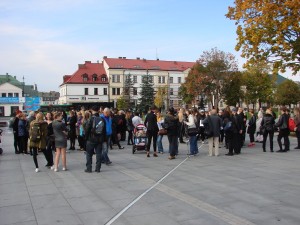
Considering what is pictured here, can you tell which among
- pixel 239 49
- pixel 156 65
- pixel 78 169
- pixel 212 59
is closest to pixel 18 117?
pixel 78 169

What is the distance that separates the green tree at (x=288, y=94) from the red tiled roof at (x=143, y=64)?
24.8 meters

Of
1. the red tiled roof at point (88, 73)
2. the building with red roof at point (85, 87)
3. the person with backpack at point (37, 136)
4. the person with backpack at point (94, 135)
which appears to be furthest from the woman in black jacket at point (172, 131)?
the red tiled roof at point (88, 73)

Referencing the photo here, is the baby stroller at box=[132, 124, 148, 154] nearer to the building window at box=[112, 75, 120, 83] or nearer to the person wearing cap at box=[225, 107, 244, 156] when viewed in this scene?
the person wearing cap at box=[225, 107, 244, 156]

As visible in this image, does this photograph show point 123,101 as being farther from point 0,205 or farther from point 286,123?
point 0,205

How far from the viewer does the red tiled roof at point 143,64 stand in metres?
87.9

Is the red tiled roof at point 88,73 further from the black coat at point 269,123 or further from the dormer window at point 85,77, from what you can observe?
the black coat at point 269,123

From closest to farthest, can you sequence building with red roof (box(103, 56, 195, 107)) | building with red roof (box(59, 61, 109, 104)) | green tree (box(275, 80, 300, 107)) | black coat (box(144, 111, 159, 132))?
black coat (box(144, 111, 159, 132))
building with red roof (box(59, 61, 109, 104))
building with red roof (box(103, 56, 195, 107))
green tree (box(275, 80, 300, 107))

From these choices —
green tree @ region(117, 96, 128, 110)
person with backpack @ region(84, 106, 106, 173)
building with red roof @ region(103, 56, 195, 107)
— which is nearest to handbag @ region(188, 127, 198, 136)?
person with backpack @ region(84, 106, 106, 173)

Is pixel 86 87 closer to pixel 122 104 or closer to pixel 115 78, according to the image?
pixel 115 78

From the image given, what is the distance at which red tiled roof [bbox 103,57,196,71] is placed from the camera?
288ft

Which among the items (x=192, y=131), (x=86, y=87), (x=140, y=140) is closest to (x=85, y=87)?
(x=86, y=87)

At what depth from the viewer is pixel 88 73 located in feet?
285

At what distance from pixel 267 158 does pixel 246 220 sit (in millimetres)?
7731

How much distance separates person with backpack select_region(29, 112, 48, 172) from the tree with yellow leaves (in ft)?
43.7
